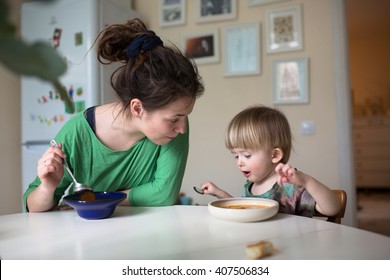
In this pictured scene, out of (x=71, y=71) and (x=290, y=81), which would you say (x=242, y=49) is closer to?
(x=290, y=81)

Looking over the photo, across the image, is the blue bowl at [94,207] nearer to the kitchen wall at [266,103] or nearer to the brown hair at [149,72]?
the brown hair at [149,72]

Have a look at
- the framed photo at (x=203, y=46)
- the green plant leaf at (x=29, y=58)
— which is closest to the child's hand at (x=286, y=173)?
the green plant leaf at (x=29, y=58)

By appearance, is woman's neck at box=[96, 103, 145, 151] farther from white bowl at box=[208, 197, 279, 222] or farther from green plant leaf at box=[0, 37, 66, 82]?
green plant leaf at box=[0, 37, 66, 82]

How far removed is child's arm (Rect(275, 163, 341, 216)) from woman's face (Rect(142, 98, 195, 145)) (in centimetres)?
29

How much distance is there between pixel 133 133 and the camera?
98 cm

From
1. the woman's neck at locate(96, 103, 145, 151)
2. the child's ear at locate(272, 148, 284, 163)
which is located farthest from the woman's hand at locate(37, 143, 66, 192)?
the child's ear at locate(272, 148, 284, 163)

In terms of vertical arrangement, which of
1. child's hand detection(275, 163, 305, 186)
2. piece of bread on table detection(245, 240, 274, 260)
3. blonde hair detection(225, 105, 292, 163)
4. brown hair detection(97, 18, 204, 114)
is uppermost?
brown hair detection(97, 18, 204, 114)

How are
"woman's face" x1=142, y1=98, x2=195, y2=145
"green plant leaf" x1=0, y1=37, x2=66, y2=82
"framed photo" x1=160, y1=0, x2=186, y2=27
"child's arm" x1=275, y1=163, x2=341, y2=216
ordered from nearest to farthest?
"green plant leaf" x1=0, y1=37, x2=66, y2=82 → "child's arm" x1=275, y1=163, x2=341, y2=216 → "woman's face" x1=142, y1=98, x2=195, y2=145 → "framed photo" x1=160, y1=0, x2=186, y2=27

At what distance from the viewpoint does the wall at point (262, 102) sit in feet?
6.43

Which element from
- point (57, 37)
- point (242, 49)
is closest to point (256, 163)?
point (242, 49)

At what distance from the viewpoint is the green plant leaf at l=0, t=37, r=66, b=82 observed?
190mm

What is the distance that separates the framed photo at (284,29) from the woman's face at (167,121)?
135cm

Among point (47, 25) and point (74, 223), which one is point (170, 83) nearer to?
point (74, 223)

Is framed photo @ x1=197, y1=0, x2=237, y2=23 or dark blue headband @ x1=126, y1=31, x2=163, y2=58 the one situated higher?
framed photo @ x1=197, y1=0, x2=237, y2=23
